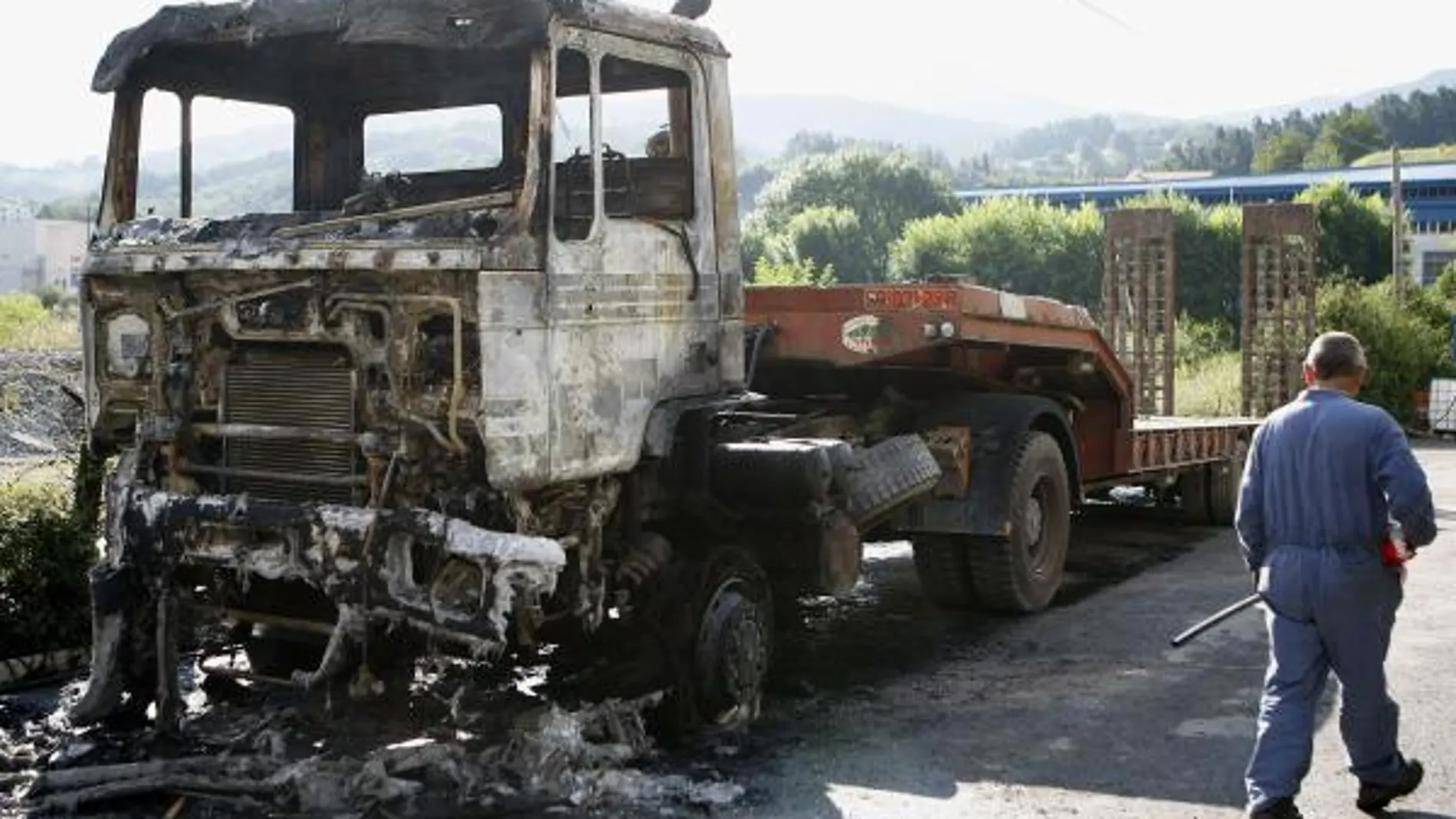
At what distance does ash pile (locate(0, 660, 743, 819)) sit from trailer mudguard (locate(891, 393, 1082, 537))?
263cm

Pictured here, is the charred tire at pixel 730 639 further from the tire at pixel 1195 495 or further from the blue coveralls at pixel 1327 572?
Answer: the tire at pixel 1195 495

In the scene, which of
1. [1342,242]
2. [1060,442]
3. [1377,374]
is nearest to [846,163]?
[1342,242]

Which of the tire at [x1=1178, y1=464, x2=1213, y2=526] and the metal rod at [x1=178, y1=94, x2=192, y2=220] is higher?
the metal rod at [x1=178, y1=94, x2=192, y2=220]

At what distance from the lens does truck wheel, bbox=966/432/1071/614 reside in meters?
8.62

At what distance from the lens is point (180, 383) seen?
19.0ft

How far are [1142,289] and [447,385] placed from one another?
15.0 meters

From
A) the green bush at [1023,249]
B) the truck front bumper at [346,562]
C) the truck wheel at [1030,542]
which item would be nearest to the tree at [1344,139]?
the green bush at [1023,249]

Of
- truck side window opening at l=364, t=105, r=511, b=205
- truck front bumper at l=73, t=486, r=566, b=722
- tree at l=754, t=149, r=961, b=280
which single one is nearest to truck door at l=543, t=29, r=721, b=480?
truck front bumper at l=73, t=486, r=566, b=722

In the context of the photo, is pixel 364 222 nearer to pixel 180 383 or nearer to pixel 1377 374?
pixel 180 383

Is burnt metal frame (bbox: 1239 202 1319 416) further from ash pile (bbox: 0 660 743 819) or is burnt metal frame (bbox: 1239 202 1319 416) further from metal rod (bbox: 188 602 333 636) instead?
metal rod (bbox: 188 602 333 636)

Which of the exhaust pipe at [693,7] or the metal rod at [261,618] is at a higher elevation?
the exhaust pipe at [693,7]

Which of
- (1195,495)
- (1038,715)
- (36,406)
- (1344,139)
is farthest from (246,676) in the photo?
(1344,139)

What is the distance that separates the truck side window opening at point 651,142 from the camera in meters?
6.04

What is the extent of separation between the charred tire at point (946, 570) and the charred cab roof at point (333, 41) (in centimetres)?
353
